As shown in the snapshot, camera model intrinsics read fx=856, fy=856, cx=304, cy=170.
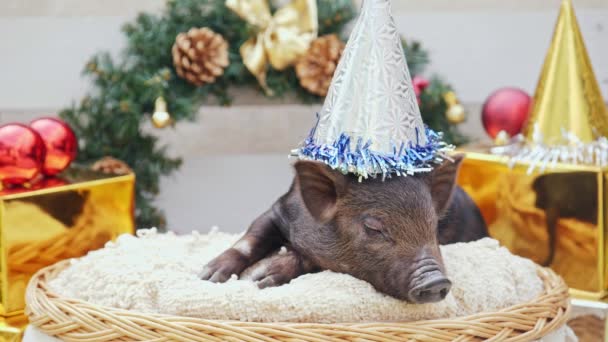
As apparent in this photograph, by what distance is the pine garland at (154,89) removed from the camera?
1825 mm

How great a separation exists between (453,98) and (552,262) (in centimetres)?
60

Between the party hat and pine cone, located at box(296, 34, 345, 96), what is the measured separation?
0.78 meters

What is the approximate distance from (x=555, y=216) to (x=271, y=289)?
0.62 meters

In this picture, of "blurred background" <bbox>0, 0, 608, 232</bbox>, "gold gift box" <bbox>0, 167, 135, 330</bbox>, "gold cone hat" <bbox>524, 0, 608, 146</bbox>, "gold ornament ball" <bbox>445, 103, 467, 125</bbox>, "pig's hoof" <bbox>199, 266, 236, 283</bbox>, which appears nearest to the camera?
"pig's hoof" <bbox>199, 266, 236, 283</bbox>

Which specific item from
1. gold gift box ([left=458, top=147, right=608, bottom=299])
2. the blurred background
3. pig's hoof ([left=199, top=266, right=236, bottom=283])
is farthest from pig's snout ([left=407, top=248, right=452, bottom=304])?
the blurred background

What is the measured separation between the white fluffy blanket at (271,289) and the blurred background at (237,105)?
0.93 m

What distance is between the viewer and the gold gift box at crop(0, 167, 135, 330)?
52.5 inches

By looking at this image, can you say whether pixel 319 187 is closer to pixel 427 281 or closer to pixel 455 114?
pixel 427 281

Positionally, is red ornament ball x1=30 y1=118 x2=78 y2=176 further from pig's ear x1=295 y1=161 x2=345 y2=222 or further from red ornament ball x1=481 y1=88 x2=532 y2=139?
red ornament ball x1=481 y1=88 x2=532 y2=139

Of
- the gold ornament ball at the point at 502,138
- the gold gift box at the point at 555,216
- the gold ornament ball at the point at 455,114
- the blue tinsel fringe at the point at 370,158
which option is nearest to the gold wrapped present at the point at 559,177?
the gold gift box at the point at 555,216

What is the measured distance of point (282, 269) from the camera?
1062mm

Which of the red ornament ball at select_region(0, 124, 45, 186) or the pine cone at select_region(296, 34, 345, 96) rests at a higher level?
the pine cone at select_region(296, 34, 345, 96)

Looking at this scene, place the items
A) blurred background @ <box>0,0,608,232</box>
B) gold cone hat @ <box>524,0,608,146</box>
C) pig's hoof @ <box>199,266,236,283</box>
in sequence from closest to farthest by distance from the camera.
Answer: pig's hoof @ <box>199,266,236,283</box> < gold cone hat @ <box>524,0,608,146</box> < blurred background @ <box>0,0,608,232</box>

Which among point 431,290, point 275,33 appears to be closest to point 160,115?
point 275,33
